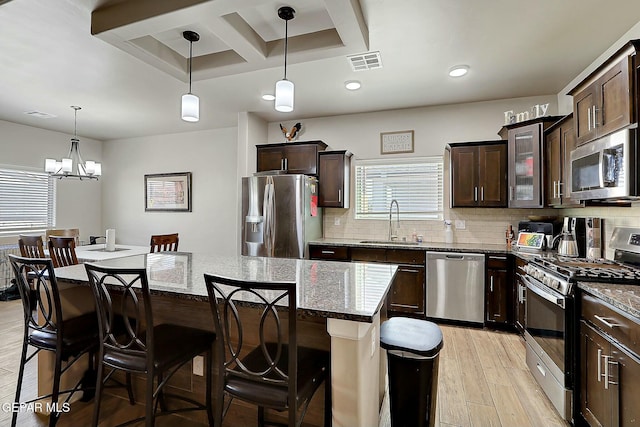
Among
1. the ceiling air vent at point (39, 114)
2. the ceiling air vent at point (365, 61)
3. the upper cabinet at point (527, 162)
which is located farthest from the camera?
the ceiling air vent at point (39, 114)

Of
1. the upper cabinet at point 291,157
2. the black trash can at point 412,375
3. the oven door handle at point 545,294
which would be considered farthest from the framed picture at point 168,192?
the oven door handle at point 545,294

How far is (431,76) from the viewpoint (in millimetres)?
3322

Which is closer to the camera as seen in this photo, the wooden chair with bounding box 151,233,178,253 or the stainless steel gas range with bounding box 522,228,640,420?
the stainless steel gas range with bounding box 522,228,640,420

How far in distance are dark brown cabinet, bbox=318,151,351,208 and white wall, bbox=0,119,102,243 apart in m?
4.85

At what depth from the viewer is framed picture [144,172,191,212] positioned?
5.84 metres

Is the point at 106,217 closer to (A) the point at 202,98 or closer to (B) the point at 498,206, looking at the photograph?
(A) the point at 202,98

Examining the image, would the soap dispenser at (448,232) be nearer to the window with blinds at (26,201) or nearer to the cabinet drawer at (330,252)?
the cabinet drawer at (330,252)

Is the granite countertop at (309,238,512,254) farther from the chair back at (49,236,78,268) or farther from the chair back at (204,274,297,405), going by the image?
the chair back at (49,236,78,268)

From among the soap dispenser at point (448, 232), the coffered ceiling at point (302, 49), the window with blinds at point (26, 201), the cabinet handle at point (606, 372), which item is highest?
the coffered ceiling at point (302, 49)

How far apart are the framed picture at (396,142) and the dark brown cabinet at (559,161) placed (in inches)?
62.1

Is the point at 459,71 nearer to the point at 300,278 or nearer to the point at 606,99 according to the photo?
the point at 606,99

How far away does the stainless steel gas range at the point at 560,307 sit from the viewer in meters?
1.91

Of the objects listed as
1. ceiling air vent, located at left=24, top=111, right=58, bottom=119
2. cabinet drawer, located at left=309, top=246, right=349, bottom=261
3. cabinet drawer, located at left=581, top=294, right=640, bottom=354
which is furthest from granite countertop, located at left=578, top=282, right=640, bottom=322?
ceiling air vent, located at left=24, top=111, right=58, bottom=119

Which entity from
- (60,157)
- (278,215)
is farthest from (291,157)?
(60,157)
